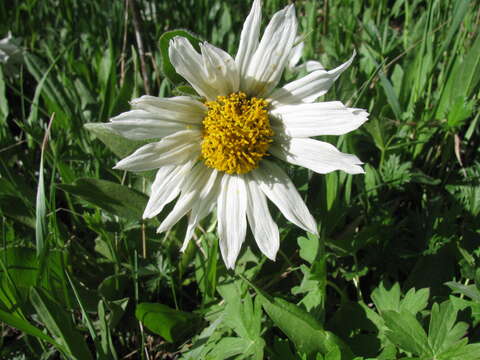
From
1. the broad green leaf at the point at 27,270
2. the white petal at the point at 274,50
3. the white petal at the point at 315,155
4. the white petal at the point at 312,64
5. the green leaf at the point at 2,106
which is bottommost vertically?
the broad green leaf at the point at 27,270

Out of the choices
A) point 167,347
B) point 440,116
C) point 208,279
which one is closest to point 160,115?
point 208,279

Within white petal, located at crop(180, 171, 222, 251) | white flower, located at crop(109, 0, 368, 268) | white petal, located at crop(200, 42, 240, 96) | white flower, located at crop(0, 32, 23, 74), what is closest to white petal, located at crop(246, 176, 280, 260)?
white flower, located at crop(109, 0, 368, 268)

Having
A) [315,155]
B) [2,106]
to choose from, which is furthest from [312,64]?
[2,106]

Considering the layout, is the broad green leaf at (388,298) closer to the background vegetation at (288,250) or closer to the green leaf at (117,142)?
the background vegetation at (288,250)

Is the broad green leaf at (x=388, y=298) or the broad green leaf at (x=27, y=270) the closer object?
the broad green leaf at (x=388, y=298)

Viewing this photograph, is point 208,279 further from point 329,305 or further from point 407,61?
point 407,61

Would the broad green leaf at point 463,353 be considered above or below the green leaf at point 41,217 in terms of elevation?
below

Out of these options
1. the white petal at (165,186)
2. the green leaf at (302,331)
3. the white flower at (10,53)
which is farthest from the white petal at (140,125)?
the white flower at (10,53)
